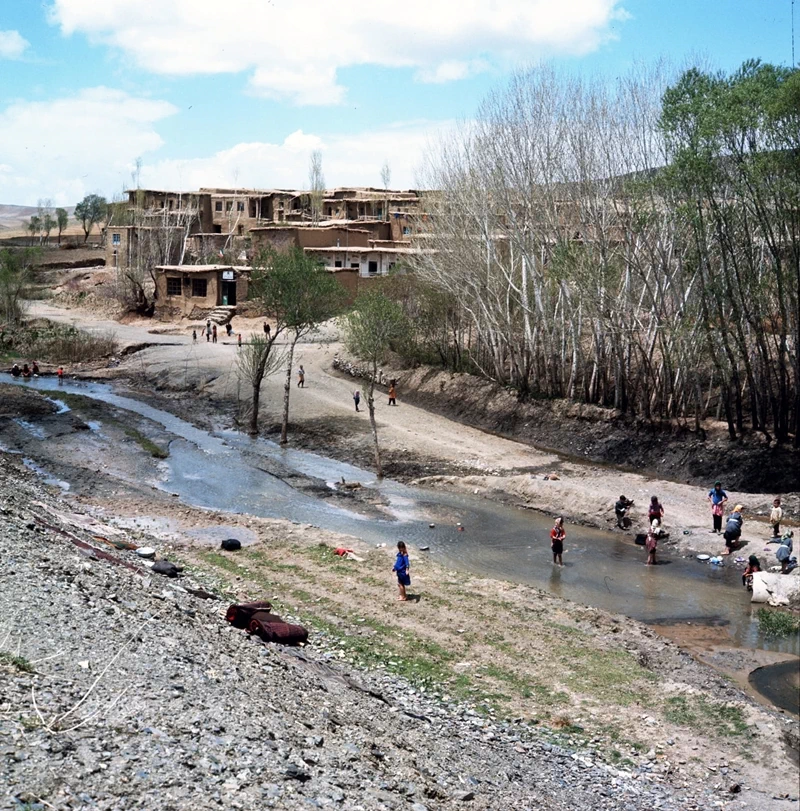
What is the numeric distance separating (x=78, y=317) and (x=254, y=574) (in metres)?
60.9

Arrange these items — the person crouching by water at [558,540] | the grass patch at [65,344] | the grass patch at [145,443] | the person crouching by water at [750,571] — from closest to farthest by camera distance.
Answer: the person crouching by water at [750,571], the person crouching by water at [558,540], the grass patch at [145,443], the grass patch at [65,344]

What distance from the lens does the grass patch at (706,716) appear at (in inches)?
640

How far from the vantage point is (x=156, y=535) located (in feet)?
86.7

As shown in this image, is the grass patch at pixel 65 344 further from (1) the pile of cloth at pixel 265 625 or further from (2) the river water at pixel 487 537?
(1) the pile of cloth at pixel 265 625

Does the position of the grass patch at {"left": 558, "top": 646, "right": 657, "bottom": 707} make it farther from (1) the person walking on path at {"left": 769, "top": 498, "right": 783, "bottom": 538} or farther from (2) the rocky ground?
(1) the person walking on path at {"left": 769, "top": 498, "right": 783, "bottom": 538}

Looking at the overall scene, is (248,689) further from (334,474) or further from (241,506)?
(334,474)

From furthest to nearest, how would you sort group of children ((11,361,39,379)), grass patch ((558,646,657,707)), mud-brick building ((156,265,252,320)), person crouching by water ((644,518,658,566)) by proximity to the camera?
mud-brick building ((156,265,252,320)) < group of children ((11,361,39,379)) < person crouching by water ((644,518,658,566)) < grass patch ((558,646,657,707))

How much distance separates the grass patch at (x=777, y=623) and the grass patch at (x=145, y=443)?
80.0 feet

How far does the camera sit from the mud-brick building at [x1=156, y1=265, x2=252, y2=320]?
70750 mm

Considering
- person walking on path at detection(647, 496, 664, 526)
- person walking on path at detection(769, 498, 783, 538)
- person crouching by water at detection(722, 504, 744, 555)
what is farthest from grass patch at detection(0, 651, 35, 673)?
person walking on path at detection(769, 498, 783, 538)

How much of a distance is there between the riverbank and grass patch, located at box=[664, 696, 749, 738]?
32 millimetres

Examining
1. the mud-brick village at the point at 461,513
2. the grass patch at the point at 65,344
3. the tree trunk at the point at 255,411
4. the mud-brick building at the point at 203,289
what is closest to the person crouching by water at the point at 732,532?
the mud-brick village at the point at 461,513

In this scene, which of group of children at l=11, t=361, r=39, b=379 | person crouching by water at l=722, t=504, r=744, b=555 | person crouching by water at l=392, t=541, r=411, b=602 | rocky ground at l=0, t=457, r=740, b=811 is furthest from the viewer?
group of children at l=11, t=361, r=39, b=379

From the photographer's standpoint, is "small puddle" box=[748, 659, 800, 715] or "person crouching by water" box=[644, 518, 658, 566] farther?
"person crouching by water" box=[644, 518, 658, 566]
